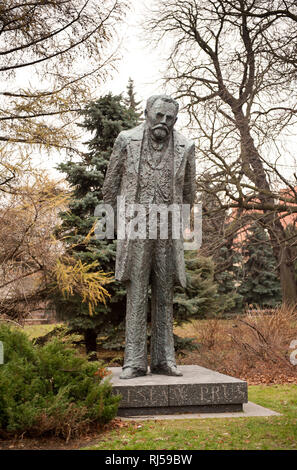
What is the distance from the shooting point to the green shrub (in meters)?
4.30

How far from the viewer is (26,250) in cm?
896

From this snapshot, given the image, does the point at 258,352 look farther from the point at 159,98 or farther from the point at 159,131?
the point at 159,98

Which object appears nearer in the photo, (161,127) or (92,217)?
(161,127)

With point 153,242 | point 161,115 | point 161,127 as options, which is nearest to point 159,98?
point 161,115

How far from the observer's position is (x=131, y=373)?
587 cm

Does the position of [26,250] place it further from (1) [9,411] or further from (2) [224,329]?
(2) [224,329]

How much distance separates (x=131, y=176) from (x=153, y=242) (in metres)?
0.83

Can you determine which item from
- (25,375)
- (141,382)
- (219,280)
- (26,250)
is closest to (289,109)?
(26,250)

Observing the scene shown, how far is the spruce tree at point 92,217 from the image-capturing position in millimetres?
10969

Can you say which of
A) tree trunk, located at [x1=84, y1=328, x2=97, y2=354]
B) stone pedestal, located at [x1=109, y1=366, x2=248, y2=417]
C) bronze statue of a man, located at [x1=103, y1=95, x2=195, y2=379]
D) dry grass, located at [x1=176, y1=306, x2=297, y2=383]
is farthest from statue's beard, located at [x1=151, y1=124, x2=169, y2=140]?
tree trunk, located at [x1=84, y1=328, x2=97, y2=354]

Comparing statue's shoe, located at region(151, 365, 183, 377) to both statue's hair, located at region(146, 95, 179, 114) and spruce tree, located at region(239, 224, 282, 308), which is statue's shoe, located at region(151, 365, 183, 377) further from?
spruce tree, located at region(239, 224, 282, 308)

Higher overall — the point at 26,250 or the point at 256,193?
the point at 256,193

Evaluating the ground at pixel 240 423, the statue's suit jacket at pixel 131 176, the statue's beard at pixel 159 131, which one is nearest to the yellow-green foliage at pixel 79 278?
the ground at pixel 240 423
